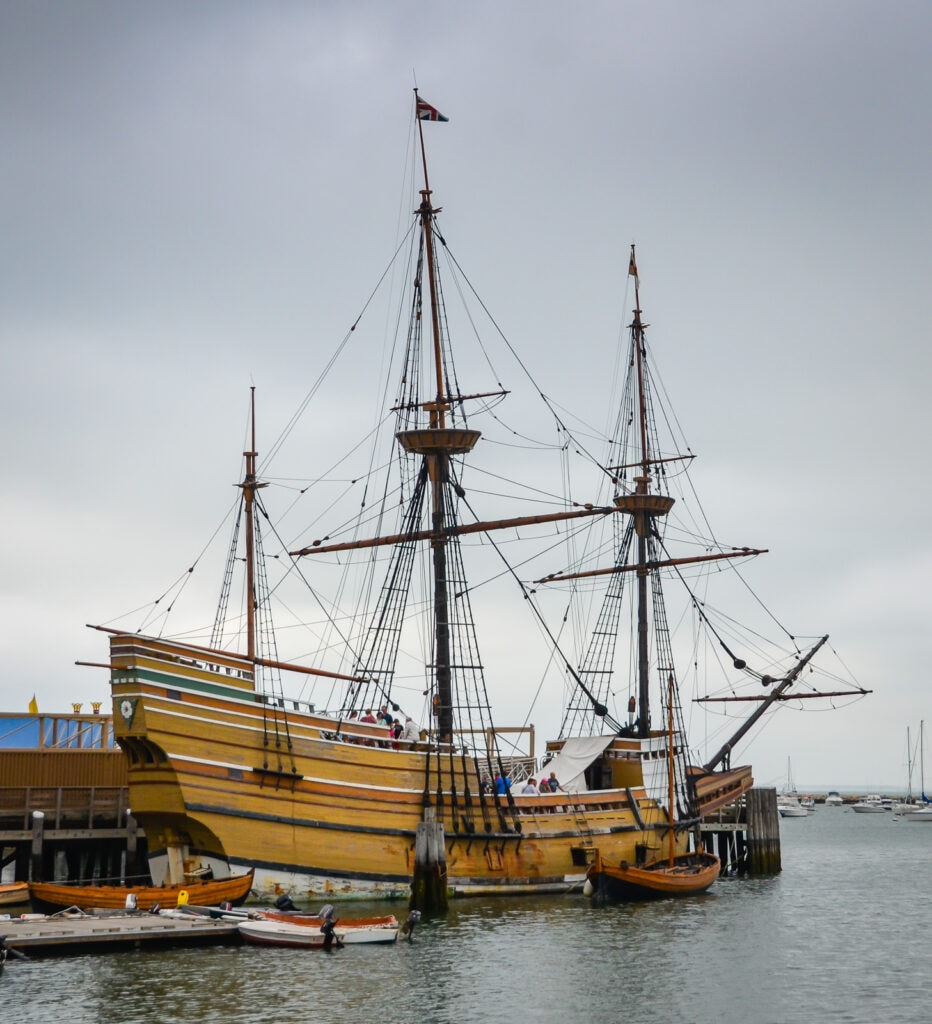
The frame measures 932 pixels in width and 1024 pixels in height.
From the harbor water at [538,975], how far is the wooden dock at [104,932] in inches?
17.2

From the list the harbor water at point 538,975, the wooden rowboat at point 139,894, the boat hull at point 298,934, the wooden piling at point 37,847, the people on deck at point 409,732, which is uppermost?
the people on deck at point 409,732

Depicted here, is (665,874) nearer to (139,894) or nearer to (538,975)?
(538,975)

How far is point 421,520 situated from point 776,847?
20667mm

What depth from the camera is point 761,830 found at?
58.7 meters

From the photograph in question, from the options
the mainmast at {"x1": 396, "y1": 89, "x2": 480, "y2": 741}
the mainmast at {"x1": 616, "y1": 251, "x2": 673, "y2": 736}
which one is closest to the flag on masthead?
the mainmast at {"x1": 396, "y1": 89, "x2": 480, "y2": 741}

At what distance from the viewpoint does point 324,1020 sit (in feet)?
88.8

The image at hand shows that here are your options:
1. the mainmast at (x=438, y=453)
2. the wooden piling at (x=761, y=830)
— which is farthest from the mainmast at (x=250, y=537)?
the wooden piling at (x=761, y=830)

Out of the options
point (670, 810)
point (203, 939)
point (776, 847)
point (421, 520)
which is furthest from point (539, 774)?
point (203, 939)

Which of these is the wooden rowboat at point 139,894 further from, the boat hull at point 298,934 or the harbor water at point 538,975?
the harbor water at point 538,975

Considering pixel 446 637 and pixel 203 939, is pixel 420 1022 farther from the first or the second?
pixel 446 637

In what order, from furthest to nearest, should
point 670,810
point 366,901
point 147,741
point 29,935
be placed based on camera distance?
point 670,810 → point 366,901 → point 147,741 → point 29,935

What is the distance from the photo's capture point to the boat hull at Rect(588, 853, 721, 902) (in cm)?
4394

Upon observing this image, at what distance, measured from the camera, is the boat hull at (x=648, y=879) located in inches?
1730

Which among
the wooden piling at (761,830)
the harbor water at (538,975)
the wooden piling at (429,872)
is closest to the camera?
the harbor water at (538,975)
